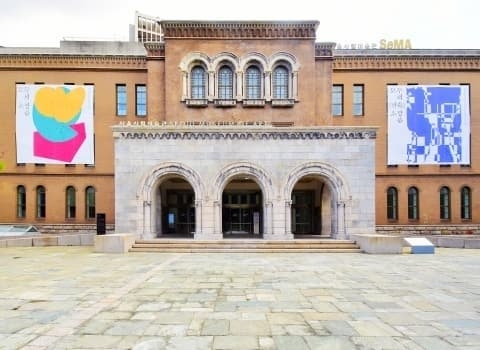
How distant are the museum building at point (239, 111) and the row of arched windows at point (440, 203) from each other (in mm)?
87

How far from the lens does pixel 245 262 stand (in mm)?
16781

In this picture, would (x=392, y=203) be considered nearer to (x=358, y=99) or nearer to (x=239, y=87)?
(x=358, y=99)

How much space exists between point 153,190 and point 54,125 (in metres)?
13.7

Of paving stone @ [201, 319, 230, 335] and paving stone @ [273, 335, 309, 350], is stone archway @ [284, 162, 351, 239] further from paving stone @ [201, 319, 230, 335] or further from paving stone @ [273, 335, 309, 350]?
paving stone @ [273, 335, 309, 350]

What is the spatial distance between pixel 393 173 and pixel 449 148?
16.8 ft

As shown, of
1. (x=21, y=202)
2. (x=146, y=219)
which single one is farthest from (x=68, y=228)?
(x=146, y=219)

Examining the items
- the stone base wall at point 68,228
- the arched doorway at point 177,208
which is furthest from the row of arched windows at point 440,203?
the stone base wall at point 68,228

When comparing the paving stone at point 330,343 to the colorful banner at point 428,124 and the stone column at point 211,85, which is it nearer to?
the stone column at point 211,85

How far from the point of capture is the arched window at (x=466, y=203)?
32.5m

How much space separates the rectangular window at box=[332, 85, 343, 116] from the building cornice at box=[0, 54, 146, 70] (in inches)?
641

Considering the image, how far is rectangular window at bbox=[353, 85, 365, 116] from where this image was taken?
3294 cm

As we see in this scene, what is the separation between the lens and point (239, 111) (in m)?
30.5

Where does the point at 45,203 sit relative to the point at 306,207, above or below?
above

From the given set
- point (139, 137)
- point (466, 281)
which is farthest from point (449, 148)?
point (139, 137)
